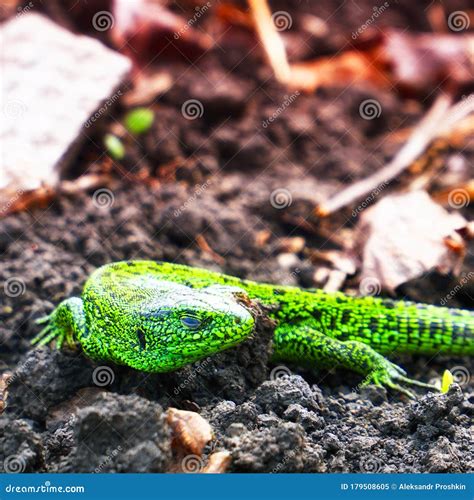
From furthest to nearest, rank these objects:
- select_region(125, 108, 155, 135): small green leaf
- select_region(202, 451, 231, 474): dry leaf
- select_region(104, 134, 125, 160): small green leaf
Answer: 1. select_region(125, 108, 155, 135): small green leaf
2. select_region(104, 134, 125, 160): small green leaf
3. select_region(202, 451, 231, 474): dry leaf

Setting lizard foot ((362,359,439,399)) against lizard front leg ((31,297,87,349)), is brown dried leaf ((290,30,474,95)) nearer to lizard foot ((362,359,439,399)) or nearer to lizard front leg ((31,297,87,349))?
lizard foot ((362,359,439,399))

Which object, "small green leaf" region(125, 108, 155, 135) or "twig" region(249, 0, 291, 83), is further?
"twig" region(249, 0, 291, 83)

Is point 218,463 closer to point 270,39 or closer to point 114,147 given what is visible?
point 114,147

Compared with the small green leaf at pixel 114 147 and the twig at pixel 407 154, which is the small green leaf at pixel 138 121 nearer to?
the small green leaf at pixel 114 147

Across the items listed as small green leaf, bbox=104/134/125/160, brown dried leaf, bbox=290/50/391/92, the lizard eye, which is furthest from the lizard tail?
brown dried leaf, bbox=290/50/391/92

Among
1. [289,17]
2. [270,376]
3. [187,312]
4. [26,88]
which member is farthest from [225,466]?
[289,17]

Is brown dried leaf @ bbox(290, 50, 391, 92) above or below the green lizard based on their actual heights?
above

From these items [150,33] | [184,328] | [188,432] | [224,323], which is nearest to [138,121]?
[150,33]
